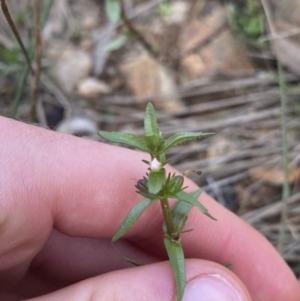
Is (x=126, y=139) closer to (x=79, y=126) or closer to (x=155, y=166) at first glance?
(x=155, y=166)

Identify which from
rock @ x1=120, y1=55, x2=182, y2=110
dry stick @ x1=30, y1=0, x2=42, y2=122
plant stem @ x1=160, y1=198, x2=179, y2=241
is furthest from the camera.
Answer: rock @ x1=120, y1=55, x2=182, y2=110

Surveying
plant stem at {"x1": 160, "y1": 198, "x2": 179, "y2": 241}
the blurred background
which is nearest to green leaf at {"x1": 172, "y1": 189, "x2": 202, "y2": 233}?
plant stem at {"x1": 160, "y1": 198, "x2": 179, "y2": 241}

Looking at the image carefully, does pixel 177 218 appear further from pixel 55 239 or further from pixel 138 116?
pixel 138 116

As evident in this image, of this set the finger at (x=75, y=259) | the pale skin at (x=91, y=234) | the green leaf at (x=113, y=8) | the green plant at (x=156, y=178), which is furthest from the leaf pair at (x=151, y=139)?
the green leaf at (x=113, y=8)

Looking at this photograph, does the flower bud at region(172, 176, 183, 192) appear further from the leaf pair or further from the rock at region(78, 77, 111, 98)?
the rock at region(78, 77, 111, 98)

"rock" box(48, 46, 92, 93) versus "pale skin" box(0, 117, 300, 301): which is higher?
"rock" box(48, 46, 92, 93)

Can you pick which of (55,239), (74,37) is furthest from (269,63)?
(55,239)
